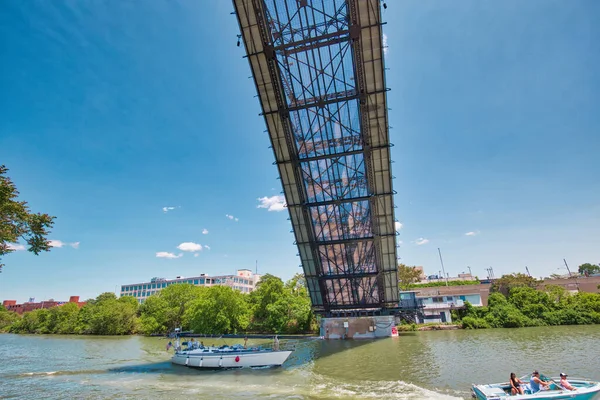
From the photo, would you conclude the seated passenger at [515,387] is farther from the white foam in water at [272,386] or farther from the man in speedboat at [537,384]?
the white foam in water at [272,386]

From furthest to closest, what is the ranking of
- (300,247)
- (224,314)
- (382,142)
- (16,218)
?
(224,314)
(300,247)
(382,142)
(16,218)

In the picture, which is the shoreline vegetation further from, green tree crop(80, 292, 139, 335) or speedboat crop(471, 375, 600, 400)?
speedboat crop(471, 375, 600, 400)

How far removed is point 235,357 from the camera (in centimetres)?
1755

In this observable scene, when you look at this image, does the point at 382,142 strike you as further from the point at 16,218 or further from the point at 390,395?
the point at 16,218

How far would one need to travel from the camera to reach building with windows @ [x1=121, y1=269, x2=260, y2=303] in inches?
3376

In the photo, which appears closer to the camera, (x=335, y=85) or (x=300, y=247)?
(x=335, y=85)

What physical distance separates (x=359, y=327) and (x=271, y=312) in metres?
14.1

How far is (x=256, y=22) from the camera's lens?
15852 millimetres

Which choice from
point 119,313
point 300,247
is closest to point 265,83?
point 300,247

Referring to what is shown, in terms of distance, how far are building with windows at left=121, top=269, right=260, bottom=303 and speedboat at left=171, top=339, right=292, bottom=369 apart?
6824 cm

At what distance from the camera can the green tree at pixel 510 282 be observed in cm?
4243

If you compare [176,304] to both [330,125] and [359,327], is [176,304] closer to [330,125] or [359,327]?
[359,327]

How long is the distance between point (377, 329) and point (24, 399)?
86.4ft

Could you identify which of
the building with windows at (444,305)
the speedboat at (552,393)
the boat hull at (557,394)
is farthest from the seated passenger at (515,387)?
the building with windows at (444,305)
